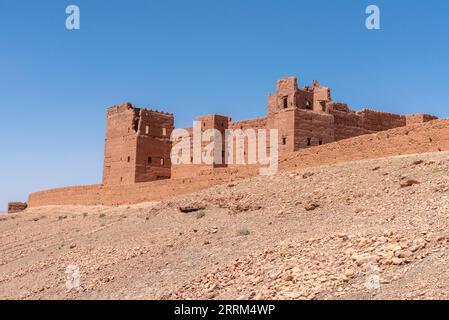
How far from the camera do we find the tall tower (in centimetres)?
3266

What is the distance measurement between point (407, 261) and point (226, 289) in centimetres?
332

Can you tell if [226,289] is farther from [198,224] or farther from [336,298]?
[198,224]

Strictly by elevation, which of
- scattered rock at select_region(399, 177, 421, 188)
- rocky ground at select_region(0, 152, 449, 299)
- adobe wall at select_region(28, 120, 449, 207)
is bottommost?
rocky ground at select_region(0, 152, 449, 299)

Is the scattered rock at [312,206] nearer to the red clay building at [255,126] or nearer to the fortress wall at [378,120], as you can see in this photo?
the red clay building at [255,126]

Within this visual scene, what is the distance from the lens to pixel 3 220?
116 ft

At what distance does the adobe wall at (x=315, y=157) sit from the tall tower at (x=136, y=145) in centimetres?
163

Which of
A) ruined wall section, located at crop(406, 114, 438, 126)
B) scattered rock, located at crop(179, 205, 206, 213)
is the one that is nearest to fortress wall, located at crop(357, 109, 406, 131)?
ruined wall section, located at crop(406, 114, 438, 126)

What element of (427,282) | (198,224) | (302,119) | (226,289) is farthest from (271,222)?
(302,119)

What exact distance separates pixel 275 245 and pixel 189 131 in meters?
23.4

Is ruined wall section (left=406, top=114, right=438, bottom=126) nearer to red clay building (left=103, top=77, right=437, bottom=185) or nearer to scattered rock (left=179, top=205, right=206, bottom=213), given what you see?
red clay building (left=103, top=77, right=437, bottom=185)

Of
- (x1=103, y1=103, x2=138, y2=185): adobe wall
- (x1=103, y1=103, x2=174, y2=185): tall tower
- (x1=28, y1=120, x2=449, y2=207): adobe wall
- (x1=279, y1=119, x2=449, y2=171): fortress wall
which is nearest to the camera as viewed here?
(x1=279, y1=119, x2=449, y2=171): fortress wall

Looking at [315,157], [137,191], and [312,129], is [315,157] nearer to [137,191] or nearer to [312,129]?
[312,129]

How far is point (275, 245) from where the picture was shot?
12.0m

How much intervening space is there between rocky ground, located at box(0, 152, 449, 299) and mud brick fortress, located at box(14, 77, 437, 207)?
5.12 m
